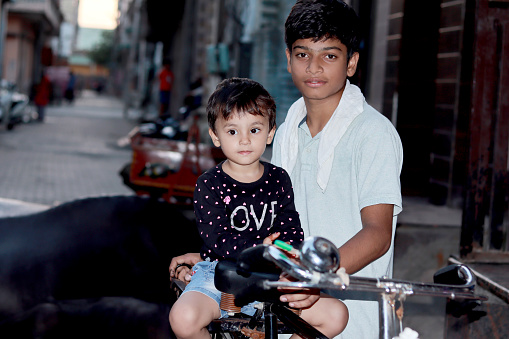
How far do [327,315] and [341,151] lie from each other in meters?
0.59

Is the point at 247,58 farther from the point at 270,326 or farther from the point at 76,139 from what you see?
the point at 76,139

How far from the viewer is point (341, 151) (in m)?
2.33

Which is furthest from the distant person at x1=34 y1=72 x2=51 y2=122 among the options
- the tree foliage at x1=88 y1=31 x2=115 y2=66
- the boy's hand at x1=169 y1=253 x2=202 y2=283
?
the tree foliage at x1=88 y1=31 x2=115 y2=66

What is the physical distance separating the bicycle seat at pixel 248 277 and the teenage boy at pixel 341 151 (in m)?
0.43

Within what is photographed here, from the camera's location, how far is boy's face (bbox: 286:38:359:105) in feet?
7.54

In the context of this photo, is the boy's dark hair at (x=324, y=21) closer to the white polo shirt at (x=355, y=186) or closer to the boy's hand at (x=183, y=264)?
the white polo shirt at (x=355, y=186)

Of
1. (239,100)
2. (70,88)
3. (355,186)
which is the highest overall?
(70,88)

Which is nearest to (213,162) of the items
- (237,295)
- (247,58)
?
(247,58)

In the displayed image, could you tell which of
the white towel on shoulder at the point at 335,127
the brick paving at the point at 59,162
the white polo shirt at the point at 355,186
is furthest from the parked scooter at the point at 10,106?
the white towel on shoulder at the point at 335,127

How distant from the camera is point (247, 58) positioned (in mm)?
8312

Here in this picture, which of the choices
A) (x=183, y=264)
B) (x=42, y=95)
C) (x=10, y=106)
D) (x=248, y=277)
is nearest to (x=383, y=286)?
(x=248, y=277)

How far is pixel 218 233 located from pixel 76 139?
1758cm

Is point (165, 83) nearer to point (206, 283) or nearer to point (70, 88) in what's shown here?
point (206, 283)

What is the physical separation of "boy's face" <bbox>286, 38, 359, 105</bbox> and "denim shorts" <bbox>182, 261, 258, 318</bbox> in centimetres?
72
